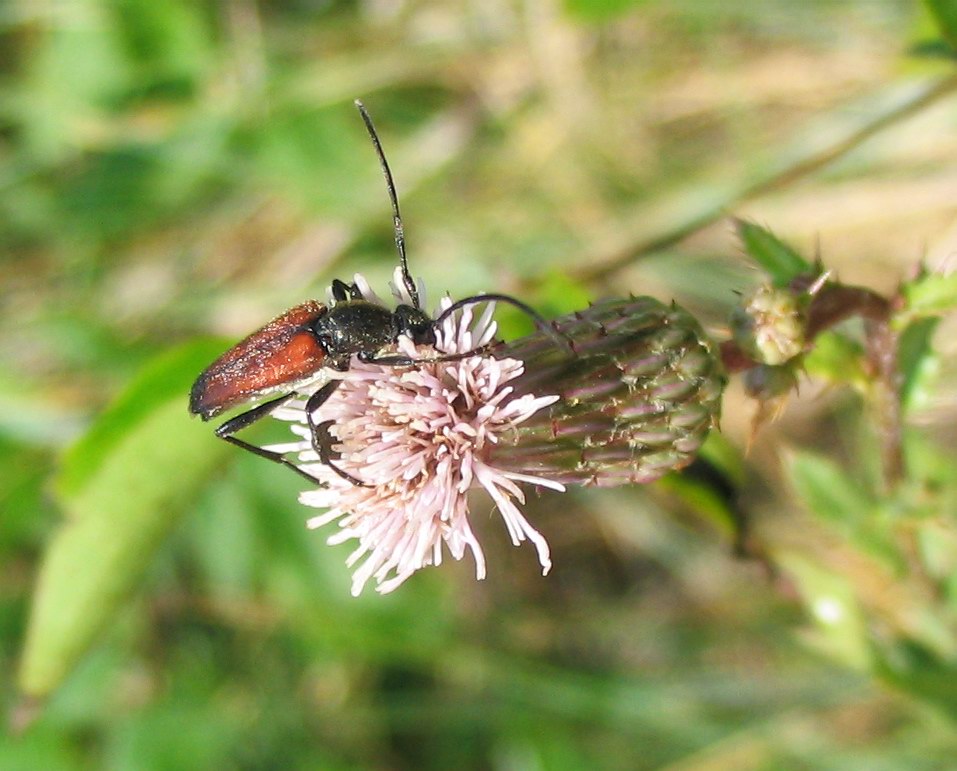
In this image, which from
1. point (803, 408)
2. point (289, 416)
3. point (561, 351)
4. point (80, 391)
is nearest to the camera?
point (561, 351)

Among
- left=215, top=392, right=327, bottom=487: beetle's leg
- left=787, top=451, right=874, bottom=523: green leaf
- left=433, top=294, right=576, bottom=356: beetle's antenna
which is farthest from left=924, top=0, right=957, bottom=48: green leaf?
left=215, top=392, right=327, bottom=487: beetle's leg

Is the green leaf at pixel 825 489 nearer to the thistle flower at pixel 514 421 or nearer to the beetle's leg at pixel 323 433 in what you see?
the thistle flower at pixel 514 421

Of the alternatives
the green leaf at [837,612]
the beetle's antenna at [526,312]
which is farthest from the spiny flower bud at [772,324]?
the green leaf at [837,612]

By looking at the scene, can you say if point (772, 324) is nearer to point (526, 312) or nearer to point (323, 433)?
point (526, 312)

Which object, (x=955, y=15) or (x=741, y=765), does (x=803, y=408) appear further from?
(x=955, y=15)

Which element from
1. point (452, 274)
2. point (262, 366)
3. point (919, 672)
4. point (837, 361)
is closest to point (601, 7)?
point (452, 274)

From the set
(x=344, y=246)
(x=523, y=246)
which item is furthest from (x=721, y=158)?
(x=344, y=246)

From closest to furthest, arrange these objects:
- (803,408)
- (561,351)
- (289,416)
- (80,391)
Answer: (561,351), (289,416), (80,391), (803,408)

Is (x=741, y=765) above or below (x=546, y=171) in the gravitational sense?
below
